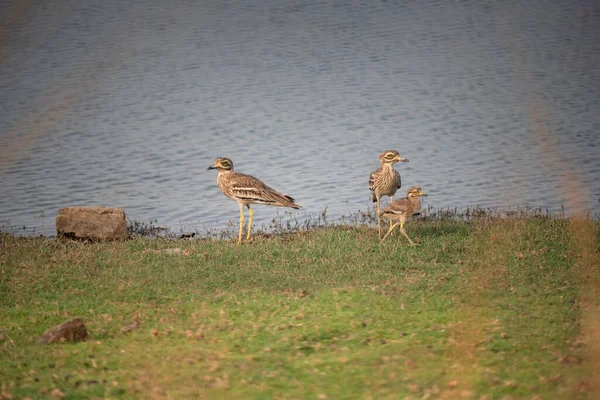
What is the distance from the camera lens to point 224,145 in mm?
23594

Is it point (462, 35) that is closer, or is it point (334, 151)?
point (334, 151)

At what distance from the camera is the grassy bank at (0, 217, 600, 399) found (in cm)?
575

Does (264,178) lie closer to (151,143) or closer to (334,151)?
(334,151)

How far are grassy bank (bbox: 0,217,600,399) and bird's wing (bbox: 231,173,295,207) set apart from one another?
69 cm

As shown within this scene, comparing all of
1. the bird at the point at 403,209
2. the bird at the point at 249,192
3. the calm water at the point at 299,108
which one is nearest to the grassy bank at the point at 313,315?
the bird at the point at 403,209

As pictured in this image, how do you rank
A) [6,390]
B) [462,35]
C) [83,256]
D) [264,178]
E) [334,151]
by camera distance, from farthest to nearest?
[462,35] → [334,151] → [264,178] → [83,256] → [6,390]

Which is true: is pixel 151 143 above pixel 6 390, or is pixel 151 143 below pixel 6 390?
above

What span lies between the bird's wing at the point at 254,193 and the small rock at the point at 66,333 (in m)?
5.72

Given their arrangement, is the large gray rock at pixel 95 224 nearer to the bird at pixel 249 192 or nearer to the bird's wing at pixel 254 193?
the bird at pixel 249 192

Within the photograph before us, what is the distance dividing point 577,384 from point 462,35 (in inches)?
1312

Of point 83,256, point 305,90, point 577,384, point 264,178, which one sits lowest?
point 577,384

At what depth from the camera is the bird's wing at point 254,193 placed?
12547 millimetres

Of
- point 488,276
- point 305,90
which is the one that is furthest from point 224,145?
point 488,276

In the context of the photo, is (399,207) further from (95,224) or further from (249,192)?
(95,224)
